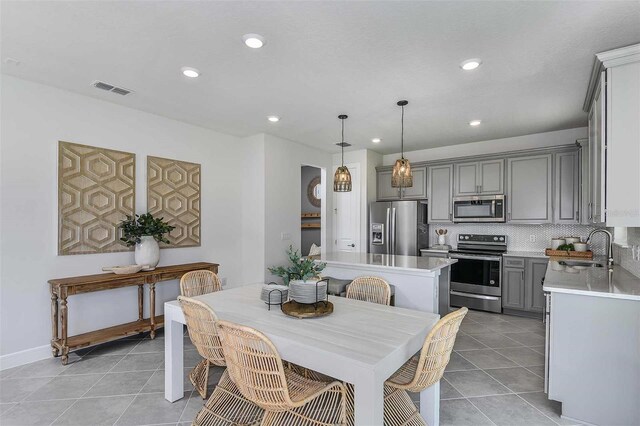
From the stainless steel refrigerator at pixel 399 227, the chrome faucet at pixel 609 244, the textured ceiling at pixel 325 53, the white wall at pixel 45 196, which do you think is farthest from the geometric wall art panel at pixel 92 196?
the chrome faucet at pixel 609 244

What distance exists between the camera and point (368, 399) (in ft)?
4.66

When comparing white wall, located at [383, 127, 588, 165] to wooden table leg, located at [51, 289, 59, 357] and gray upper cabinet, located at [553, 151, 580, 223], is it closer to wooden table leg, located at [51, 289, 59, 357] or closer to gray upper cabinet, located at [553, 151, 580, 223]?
gray upper cabinet, located at [553, 151, 580, 223]

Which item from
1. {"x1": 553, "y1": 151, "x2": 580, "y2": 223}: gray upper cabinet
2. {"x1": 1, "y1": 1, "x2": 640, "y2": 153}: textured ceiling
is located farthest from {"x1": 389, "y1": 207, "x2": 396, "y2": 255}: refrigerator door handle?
{"x1": 553, "y1": 151, "x2": 580, "y2": 223}: gray upper cabinet

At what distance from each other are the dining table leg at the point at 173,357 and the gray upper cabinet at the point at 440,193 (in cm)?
428

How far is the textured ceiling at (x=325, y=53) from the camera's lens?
2004 mm

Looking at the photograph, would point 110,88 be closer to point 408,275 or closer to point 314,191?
point 408,275

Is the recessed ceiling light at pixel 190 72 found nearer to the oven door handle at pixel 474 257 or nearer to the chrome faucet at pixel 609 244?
the oven door handle at pixel 474 257

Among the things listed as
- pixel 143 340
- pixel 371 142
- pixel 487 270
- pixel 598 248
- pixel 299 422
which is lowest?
pixel 143 340

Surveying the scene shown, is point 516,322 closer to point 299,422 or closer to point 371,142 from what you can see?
point 371,142

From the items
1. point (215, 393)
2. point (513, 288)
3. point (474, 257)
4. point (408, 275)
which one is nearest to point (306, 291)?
point (215, 393)

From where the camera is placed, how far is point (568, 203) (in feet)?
14.5

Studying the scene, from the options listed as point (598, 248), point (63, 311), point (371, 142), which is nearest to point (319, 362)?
point (63, 311)

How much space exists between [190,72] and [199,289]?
6.42 ft

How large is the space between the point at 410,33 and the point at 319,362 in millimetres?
2120
